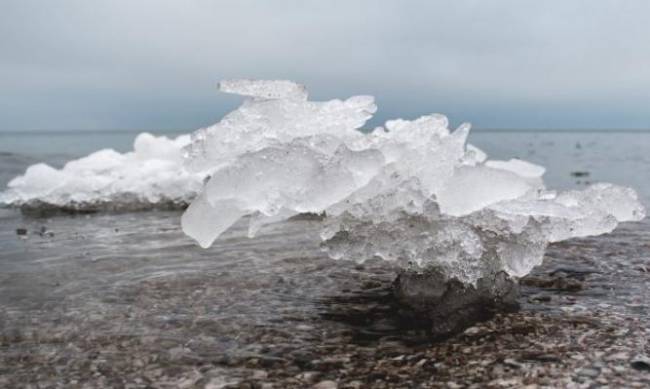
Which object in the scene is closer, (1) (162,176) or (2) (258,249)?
(2) (258,249)

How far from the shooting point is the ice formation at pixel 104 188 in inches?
587

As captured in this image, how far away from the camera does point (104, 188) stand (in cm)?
1523

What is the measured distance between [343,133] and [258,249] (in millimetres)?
4158

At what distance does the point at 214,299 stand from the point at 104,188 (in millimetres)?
10631

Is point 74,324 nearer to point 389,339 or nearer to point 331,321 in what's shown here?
point 331,321

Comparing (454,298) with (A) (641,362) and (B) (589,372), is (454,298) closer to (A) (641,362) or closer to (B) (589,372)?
(B) (589,372)

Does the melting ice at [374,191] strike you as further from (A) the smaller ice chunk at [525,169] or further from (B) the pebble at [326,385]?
(A) the smaller ice chunk at [525,169]

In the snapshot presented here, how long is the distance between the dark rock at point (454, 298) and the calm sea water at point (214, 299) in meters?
0.23

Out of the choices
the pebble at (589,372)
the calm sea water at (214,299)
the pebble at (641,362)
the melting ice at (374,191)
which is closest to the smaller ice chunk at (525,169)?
the calm sea water at (214,299)

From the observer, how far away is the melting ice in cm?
413

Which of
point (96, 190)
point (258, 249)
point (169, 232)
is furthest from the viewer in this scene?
point (96, 190)

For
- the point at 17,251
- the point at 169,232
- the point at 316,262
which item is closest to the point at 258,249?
the point at 316,262

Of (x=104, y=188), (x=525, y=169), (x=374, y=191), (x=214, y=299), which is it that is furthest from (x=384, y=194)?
(x=104, y=188)

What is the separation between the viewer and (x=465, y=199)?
13.8 ft
